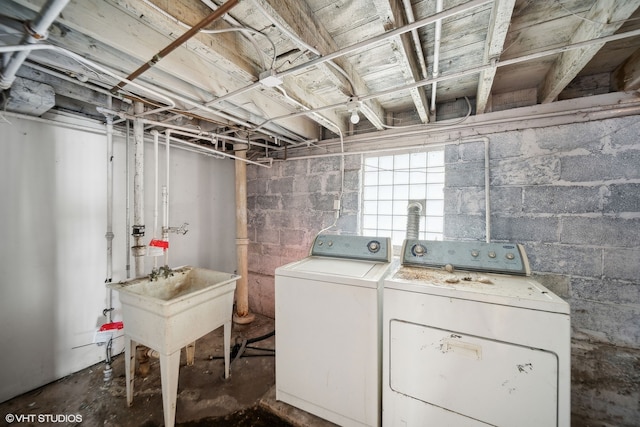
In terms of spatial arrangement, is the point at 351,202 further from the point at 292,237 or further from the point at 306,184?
the point at 292,237

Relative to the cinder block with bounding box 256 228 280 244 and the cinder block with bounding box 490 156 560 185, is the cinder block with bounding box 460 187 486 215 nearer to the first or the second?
the cinder block with bounding box 490 156 560 185

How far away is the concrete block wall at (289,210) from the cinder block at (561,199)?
1352 millimetres

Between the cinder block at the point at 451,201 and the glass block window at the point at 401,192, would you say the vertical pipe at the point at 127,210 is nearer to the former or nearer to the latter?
the glass block window at the point at 401,192

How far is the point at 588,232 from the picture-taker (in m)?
1.58

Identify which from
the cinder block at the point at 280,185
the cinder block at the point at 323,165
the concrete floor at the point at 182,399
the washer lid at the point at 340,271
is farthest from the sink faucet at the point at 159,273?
the cinder block at the point at 323,165

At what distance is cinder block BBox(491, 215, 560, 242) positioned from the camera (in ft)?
5.48

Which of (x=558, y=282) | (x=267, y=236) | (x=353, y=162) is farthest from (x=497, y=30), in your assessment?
(x=267, y=236)

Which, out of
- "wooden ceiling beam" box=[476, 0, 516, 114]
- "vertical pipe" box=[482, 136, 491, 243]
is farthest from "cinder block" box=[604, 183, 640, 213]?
"wooden ceiling beam" box=[476, 0, 516, 114]

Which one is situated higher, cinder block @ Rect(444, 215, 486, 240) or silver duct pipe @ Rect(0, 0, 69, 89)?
silver duct pipe @ Rect(0, 0, 69, 89)

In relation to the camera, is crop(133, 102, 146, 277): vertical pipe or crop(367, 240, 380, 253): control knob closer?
crop(367, 240, 380, 253): control knob

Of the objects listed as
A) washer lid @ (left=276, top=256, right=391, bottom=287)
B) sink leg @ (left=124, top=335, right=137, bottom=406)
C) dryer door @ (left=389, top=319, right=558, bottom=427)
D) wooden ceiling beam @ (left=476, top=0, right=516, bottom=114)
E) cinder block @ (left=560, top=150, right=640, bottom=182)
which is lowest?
sink leg @ (left=124, top=335, right=137, bottom=406)

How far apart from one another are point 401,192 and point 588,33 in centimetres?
140

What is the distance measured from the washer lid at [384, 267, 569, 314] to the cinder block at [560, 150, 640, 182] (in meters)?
0.91

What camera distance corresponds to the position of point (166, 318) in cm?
138
